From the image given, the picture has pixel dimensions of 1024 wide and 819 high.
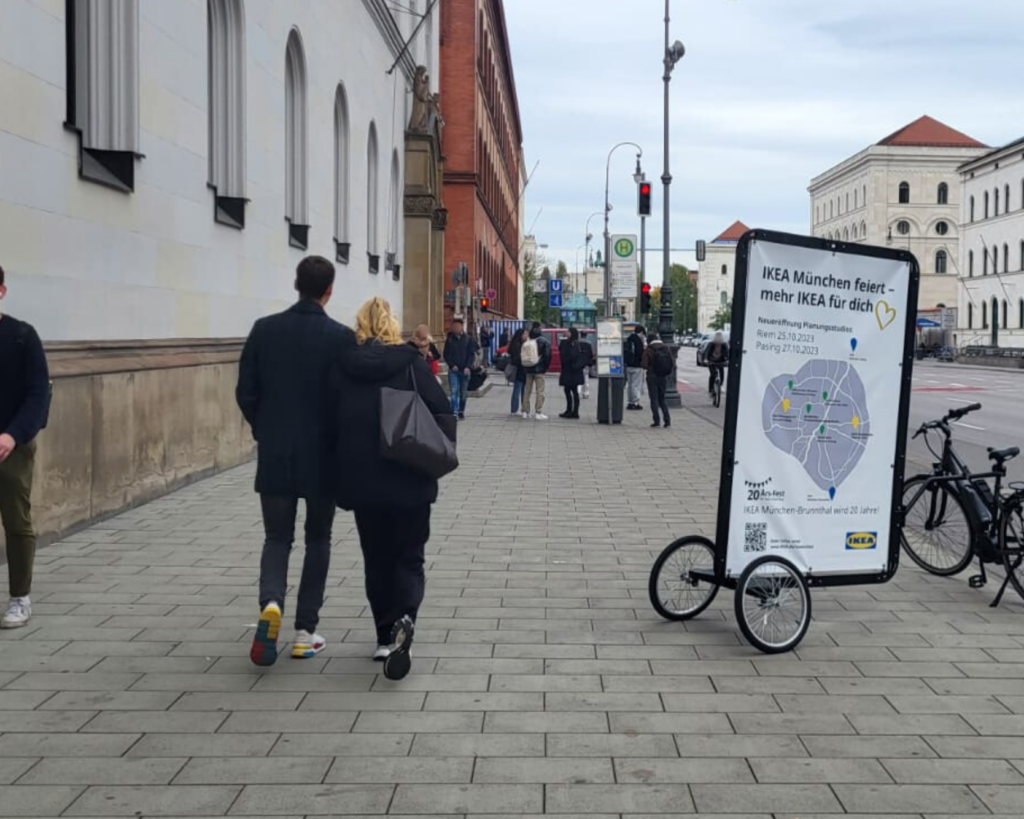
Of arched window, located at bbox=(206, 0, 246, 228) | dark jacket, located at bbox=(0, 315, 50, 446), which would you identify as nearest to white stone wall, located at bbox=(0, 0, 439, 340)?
arched window, located at bbox=(206, 0, 246, 228)

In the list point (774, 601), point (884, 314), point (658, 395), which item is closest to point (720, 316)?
point (658, 395)

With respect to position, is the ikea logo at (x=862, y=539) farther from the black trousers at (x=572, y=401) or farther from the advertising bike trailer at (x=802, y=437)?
the black trousers at (x=572, y=401)

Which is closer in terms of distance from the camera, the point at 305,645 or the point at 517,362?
the point at 305,645

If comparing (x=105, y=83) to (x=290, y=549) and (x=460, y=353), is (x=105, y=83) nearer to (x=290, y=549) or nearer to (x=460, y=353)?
(x=290, y=549)

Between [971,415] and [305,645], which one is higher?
[305,645]

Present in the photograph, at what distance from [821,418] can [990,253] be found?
3695 inches

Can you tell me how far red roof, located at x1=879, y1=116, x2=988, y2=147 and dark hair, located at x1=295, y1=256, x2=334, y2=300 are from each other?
4838 inches

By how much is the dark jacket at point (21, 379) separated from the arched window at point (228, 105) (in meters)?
8.26

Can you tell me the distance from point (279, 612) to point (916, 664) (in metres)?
2.96

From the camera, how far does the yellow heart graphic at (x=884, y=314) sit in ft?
23.4

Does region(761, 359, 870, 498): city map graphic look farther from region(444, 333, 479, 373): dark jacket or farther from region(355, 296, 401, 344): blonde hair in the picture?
region(444, 333, 479, 373): dark jacket

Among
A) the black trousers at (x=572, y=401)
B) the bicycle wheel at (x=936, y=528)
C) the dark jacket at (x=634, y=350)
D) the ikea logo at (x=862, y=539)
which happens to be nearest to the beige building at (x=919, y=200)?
the dark jacket at (x=634, y=350)

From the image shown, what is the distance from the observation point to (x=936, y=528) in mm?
8398

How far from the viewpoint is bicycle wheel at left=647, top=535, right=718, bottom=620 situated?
276 inches
